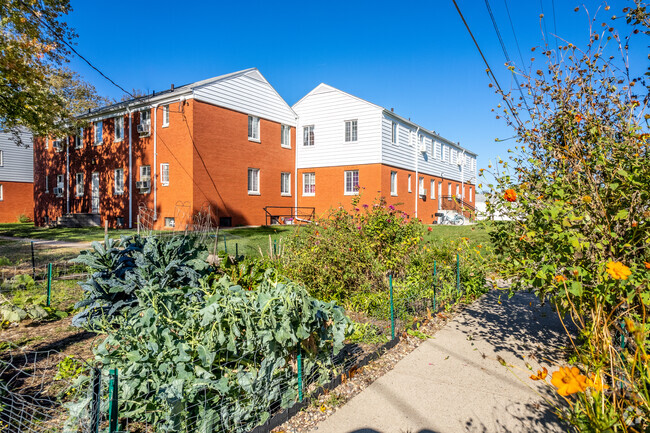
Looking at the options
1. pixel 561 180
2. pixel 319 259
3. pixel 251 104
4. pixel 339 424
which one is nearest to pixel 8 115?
pixel 251 104

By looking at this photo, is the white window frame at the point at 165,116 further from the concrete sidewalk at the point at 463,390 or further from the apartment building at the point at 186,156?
the concrete sidewalk at the point at 463,390

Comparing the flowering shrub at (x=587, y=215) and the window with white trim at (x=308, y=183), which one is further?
the window with white trim at (x=308, y=183)

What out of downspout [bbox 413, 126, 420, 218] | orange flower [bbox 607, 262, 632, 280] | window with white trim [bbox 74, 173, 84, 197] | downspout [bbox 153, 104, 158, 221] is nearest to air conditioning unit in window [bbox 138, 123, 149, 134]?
downspout [bbox 153, 104, 158, 221]

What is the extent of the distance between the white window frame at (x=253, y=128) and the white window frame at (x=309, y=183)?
12.3ft

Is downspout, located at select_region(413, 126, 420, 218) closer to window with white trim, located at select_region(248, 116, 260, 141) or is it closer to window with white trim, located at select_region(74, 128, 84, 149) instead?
window with white trim, located at select_region(248, 116, 260, 141)

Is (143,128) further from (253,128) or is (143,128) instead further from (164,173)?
(253,128)

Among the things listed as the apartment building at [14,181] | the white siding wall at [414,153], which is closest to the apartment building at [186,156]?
the white siding wall at [414,153]

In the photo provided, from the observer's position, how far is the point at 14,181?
94.5 feet

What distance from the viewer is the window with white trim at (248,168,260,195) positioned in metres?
19.9

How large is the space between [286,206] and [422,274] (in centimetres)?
1622

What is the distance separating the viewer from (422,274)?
6.18 m

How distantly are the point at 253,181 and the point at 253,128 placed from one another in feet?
9.26

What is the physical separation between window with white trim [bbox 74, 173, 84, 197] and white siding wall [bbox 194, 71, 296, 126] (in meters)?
11.1

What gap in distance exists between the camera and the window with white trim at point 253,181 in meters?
19.9
